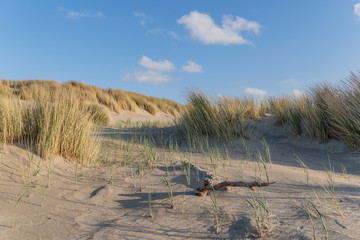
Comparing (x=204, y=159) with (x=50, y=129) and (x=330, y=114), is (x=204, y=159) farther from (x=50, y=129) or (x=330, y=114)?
(x=330, y=114)

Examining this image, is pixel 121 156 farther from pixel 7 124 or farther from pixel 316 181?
pixel 316 181

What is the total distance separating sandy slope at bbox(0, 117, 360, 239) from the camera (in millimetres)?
1617

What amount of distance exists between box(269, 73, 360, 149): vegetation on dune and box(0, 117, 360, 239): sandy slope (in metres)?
1.92

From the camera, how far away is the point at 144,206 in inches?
78.4

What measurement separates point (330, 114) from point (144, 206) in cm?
409

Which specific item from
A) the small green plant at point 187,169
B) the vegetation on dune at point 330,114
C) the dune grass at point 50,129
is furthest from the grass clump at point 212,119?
the dune grass at point 50,129

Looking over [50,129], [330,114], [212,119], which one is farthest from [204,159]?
[330,114]

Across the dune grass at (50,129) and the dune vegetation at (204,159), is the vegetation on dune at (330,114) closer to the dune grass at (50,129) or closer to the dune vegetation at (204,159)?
the dune vegetation at (204,159)

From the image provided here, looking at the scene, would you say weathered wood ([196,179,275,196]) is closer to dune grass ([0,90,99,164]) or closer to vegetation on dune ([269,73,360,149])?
dune grass ([0,90,99,164])

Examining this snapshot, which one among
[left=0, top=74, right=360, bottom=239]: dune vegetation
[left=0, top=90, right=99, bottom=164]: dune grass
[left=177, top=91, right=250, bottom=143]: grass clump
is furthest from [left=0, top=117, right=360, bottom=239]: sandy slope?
[left=177, top=91, right=250, bottom=143]: grass clump

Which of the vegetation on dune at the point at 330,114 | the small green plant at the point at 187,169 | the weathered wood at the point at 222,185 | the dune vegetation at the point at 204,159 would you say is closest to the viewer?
the dune vegetation at the point at 204,159

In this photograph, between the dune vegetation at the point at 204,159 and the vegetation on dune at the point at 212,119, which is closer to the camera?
the dune vegetation at the point at 204,159

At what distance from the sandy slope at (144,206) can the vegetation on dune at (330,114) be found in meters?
1.92

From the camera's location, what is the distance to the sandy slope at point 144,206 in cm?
162
